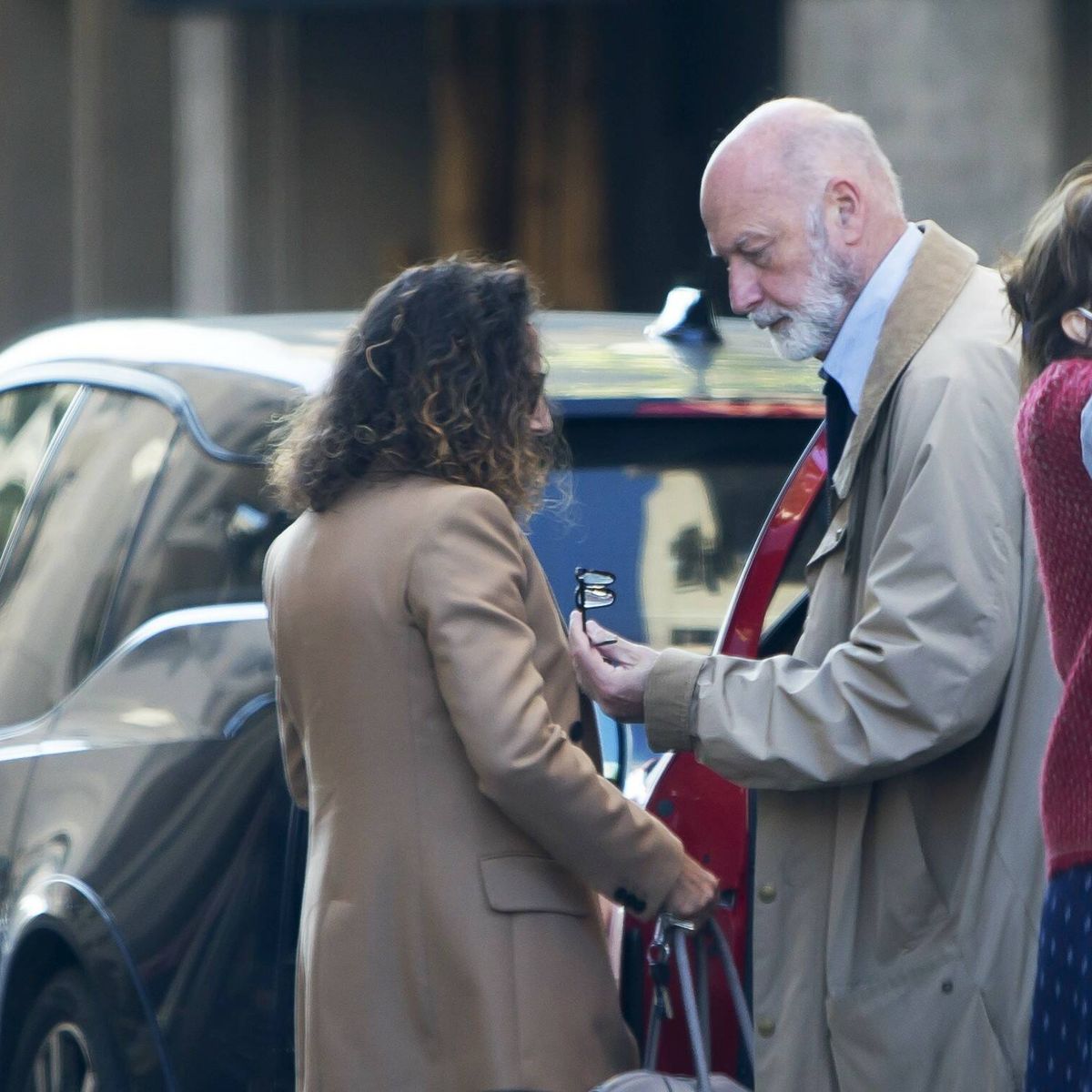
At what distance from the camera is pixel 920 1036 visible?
2682 mm

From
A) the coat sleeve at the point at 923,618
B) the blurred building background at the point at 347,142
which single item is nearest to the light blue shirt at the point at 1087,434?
the coat sleeve at the point at 923,618

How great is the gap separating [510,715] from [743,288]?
2.24 feet

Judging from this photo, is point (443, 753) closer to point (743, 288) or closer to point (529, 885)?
point (529, 885)

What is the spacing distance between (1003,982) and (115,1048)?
1.62 metres

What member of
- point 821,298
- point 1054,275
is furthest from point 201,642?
point 1054,275

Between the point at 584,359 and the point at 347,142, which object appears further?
the point at 347,142

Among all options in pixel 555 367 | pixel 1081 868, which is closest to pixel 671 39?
pixel 555 367

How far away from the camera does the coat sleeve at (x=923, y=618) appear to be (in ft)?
8.65

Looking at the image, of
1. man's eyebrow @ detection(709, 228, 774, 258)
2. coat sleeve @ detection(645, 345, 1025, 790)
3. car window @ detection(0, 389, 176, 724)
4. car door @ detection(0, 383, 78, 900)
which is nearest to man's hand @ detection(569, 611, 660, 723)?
coat sleeve @ detection(645, 345, 1025, 790)

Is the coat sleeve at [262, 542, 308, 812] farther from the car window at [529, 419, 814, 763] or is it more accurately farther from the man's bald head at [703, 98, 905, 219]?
the man's bald head at [703, 98, 905, 219]

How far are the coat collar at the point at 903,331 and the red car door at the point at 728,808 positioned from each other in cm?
37

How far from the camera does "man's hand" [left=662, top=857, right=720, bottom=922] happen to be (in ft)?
9.65

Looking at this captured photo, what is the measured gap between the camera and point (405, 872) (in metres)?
2.91

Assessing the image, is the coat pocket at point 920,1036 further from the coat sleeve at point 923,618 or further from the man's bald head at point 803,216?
the man's bald head at point 803,216
